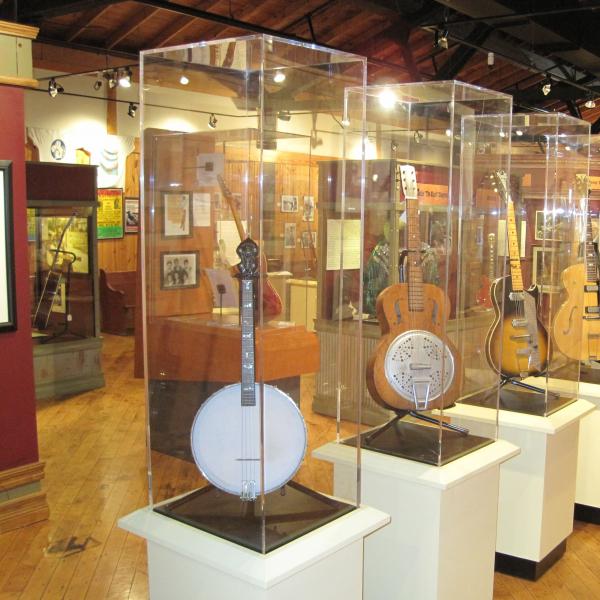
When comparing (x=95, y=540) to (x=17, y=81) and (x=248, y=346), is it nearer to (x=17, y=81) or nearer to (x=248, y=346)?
(x=248, y=346)

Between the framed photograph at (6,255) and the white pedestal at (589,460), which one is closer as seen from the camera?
the framed photograph at (6,255)

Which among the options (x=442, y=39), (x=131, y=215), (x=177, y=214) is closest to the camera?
(x=177, y=214)

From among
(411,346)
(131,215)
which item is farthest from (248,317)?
(131,215)

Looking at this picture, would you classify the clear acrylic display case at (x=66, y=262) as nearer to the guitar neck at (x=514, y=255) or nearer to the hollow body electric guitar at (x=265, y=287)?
the guitar neck at (x=514, y=255)

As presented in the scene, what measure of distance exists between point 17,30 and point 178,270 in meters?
1.88

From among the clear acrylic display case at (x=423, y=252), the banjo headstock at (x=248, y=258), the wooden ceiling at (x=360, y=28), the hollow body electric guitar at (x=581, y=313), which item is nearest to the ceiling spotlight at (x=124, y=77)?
the wooden ceiling at (x=360, y=28)

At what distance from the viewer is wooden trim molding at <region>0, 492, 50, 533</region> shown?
12.5 feet

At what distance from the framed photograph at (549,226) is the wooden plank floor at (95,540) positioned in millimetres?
1534

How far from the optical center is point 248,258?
204 cm

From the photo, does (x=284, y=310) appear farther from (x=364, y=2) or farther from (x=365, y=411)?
(x=364, y=2)

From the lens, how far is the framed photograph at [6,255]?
367 centimetres

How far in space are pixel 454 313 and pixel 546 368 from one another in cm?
62

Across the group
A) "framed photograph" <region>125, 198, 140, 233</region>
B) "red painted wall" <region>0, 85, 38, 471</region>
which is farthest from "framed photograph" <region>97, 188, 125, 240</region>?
"red painted wall" <region>0, 85, 38, 471</region>

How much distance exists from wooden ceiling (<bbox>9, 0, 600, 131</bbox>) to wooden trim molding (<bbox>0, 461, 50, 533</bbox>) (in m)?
3.63
